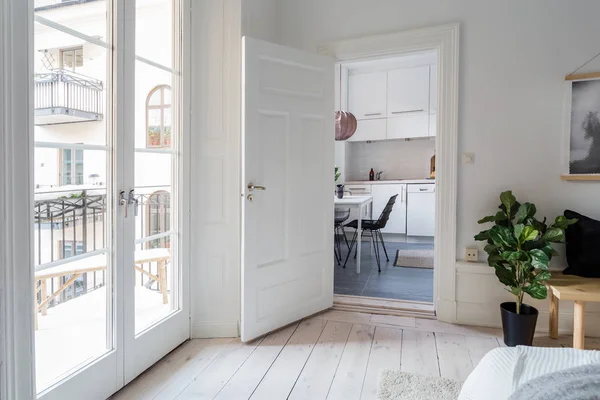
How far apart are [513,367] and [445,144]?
203 cm

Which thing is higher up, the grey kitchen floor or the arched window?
the arched window

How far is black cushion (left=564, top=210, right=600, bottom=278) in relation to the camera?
7.37ft

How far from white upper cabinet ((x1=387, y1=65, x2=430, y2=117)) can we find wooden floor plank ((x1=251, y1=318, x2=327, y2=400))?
4.40 m

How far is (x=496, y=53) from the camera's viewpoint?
257 cm

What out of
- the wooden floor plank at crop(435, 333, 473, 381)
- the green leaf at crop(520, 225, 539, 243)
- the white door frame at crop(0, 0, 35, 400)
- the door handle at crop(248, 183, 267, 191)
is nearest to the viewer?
the white door frame at crop(0, 0, 35, 400)

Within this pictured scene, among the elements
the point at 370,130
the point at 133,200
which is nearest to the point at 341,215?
the point at 370,130

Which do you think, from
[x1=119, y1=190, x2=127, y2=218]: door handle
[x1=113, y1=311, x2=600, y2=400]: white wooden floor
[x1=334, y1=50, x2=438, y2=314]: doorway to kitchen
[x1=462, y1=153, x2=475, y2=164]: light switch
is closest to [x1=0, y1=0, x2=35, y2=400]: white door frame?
[x1=119, y1=190, x2=127, y2=218]: door handle

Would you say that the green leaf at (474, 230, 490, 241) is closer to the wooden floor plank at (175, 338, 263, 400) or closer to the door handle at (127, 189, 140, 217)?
the wooden floor plank at (175, 338, 263, 400)

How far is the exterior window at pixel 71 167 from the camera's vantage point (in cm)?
158

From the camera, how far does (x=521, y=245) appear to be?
7.18ft

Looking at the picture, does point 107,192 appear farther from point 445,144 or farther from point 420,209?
point 420,209

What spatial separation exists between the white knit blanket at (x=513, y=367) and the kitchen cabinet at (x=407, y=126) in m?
5.41

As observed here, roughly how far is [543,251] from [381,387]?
3.99 ft

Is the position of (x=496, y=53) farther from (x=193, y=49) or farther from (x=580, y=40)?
(x=193, y=49)
